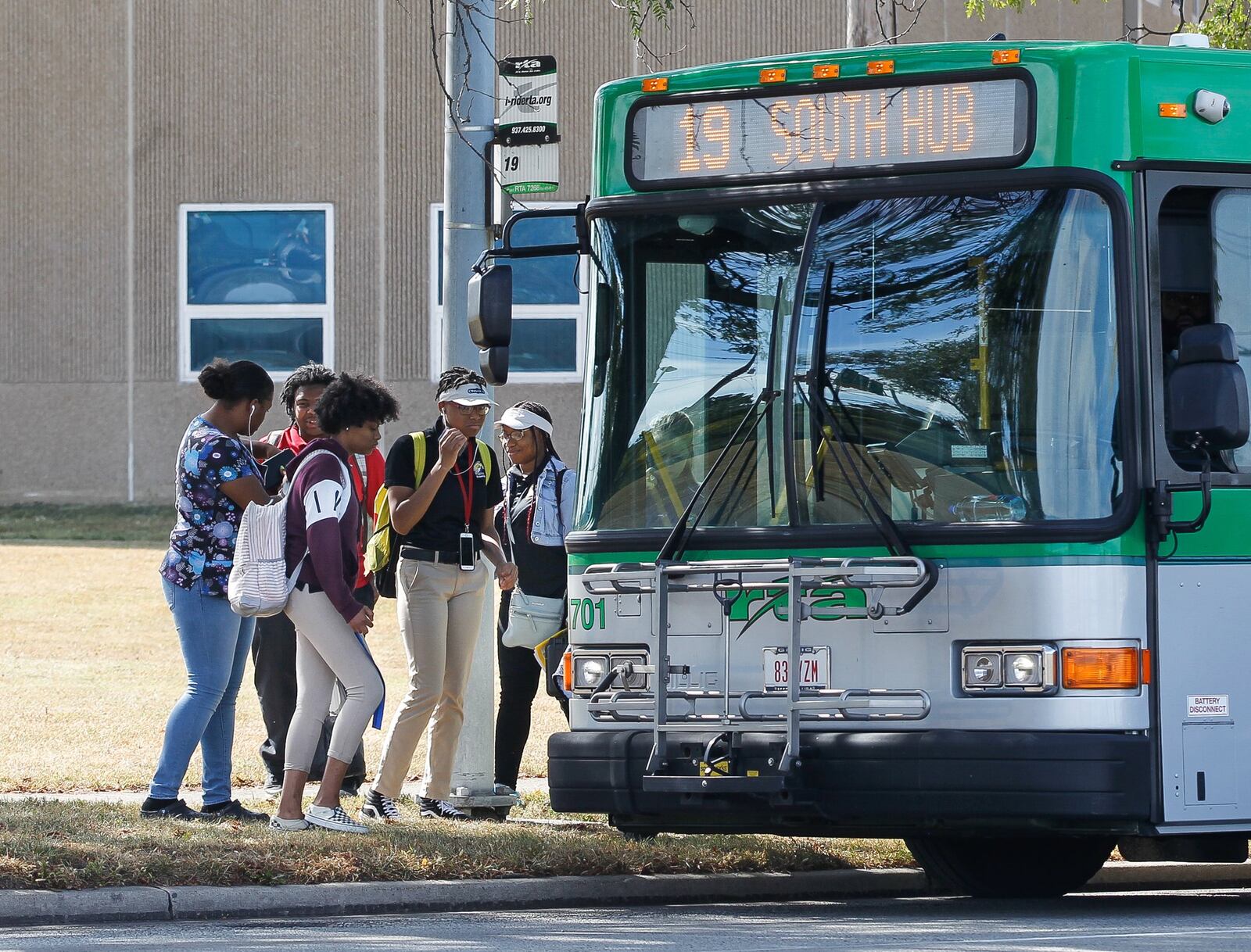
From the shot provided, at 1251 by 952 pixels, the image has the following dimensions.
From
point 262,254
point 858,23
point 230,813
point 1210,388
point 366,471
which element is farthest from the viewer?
point 262,254

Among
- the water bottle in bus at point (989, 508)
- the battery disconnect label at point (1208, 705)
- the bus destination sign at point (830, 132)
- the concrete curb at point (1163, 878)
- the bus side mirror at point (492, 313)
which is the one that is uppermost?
the bus destination sign at point (830, 132)

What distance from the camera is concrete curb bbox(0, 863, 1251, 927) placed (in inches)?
292

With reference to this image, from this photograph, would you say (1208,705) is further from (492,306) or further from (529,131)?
Answer: (529,131)

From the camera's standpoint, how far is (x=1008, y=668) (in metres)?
6.82

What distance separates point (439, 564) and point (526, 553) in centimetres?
52

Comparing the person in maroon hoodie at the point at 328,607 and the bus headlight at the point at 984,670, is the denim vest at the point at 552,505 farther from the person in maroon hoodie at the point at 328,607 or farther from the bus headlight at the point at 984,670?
the bus headlight at the point at 984,670

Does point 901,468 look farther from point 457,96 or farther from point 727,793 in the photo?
point 457,96

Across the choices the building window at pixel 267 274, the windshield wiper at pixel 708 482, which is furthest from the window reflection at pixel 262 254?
the windshield wiper at pixel 708 482

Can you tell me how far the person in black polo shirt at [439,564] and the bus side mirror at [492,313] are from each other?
0.91 meters

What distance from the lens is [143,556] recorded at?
83.7 feet

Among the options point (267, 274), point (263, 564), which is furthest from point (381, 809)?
point (267, 274)

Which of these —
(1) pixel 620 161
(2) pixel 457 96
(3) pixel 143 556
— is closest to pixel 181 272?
(3) pixel 143 556

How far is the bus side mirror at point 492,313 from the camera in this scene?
26.1ft

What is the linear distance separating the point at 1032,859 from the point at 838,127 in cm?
308
